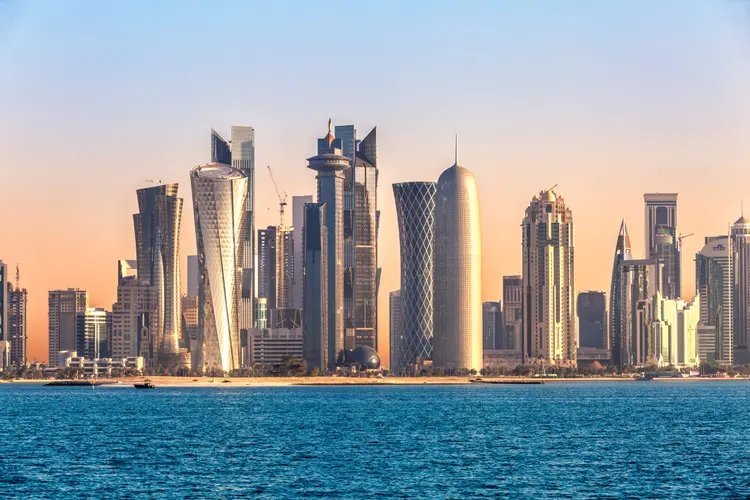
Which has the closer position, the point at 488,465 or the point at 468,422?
the point at 488,465

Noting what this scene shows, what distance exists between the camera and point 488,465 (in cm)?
11931

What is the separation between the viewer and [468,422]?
186m

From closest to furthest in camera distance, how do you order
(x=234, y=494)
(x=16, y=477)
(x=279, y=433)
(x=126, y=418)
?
(x=234, y=494) < (x=16, y=477) < (x=279, y=433) < (x=126, y=418)

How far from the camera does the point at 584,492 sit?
9956 cm

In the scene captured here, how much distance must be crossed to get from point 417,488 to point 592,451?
35.2 m

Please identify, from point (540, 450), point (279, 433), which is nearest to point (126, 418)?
point (279, 433)

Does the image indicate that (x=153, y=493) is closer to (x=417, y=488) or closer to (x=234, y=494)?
(x=234, y=494)

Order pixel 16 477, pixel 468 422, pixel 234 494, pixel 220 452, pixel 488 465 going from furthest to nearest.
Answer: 1. pixel 468 422
2. pixel 220 452
3. pixel 488 465
4. pixel 16 477
5. pixel 234 494

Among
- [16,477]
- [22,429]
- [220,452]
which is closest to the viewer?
[16,477]

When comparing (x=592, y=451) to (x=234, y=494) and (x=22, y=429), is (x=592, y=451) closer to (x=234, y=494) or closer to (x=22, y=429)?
(x=234, y=494)

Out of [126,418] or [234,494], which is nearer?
[234,494]

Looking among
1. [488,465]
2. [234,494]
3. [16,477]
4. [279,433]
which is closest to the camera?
[234,494]

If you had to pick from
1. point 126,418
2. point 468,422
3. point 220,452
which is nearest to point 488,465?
point 220,452

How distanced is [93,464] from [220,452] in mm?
15587
